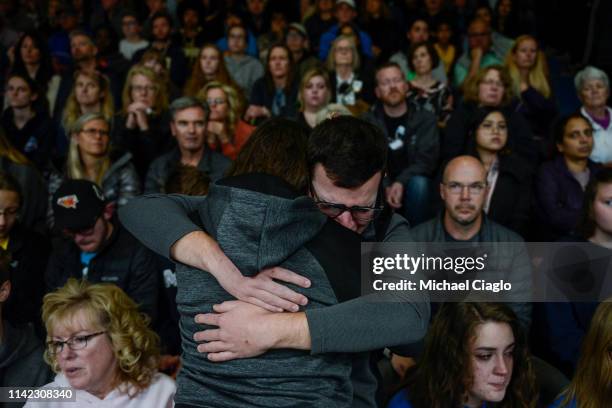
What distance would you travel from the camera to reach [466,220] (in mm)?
3799

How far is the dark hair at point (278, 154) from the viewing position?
5.89 ft

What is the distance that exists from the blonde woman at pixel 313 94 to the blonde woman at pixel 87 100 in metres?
1.33

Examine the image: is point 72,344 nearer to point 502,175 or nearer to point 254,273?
point 254,273

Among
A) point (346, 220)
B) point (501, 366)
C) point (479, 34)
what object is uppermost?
point (479, 34)

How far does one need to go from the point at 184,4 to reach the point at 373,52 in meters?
2.04

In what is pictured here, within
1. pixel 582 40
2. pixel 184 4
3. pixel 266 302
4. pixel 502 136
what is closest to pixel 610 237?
pixel 502 136

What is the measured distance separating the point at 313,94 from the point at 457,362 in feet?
8.77

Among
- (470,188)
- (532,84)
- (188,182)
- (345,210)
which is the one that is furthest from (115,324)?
Answer: (532,84)

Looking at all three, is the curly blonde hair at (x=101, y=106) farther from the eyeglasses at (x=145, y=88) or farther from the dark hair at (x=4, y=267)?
the dark hair at (x=4, y=267)

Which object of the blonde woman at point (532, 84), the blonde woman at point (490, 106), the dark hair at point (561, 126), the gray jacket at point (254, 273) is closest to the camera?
the gray jacket at point (254, 273)

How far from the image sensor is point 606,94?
5527 millimetres

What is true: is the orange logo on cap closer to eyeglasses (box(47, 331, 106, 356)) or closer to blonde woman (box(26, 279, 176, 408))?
blonde woman (box(26, 279, 176, 408))

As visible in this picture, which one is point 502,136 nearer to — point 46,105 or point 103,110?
point 103,110

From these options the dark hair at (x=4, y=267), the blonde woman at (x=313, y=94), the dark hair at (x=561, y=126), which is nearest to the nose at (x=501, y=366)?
the dark hair at (x=4, y=267)
